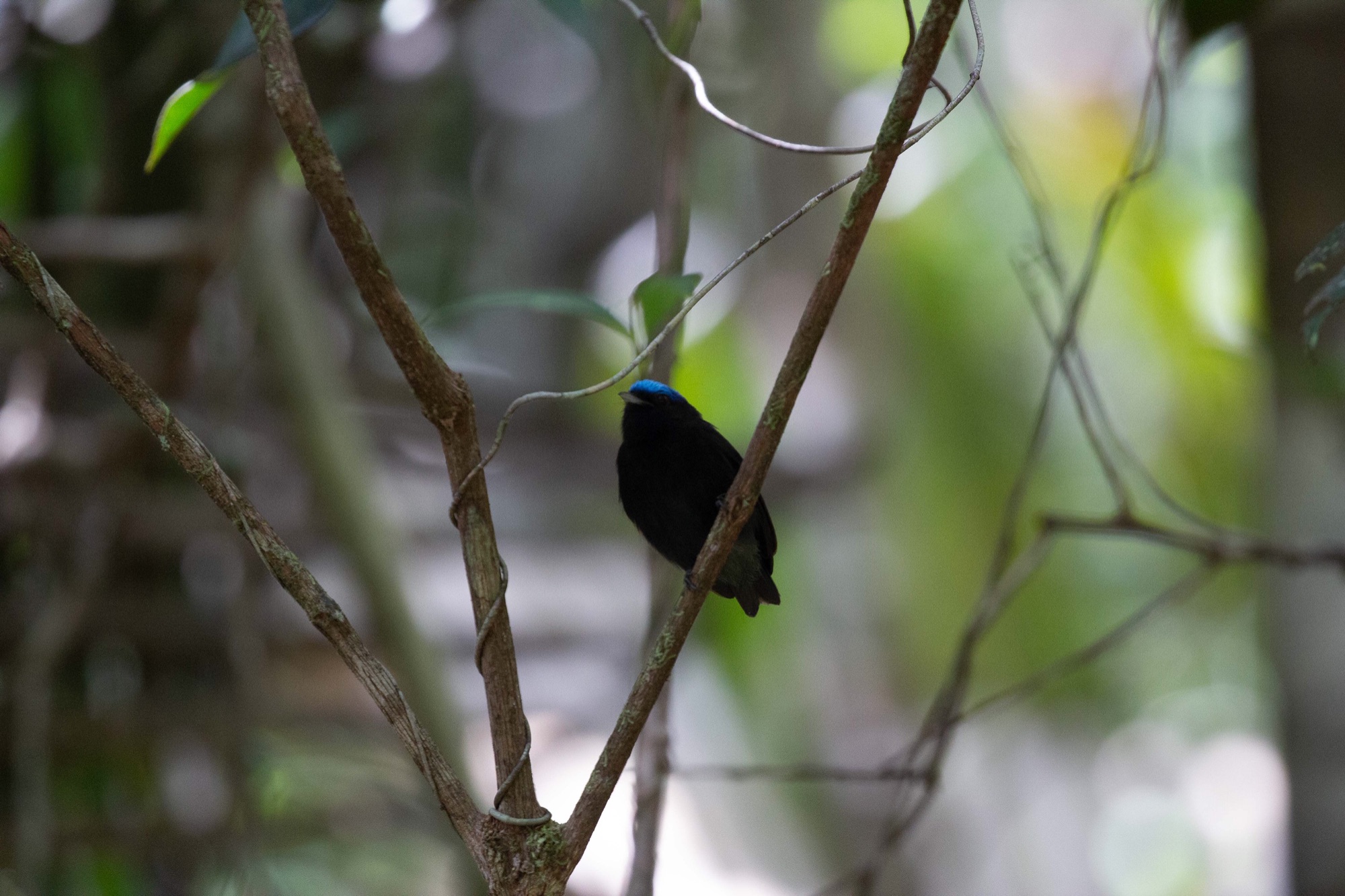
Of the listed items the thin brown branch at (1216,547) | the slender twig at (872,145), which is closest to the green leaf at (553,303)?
the slender twig at (872,145)

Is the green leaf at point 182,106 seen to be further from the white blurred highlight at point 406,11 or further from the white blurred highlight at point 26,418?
the white blurred highlight at point 26,418

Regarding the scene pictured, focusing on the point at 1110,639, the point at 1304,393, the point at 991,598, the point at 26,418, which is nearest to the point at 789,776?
the point at 991,598

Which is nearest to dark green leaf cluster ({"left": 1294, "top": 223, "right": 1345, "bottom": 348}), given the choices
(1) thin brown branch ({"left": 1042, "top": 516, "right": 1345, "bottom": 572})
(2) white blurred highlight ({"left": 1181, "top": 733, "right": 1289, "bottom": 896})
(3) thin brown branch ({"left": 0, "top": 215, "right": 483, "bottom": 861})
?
(1) thin brown branch ({"left": 1042, "top": 516, "right": 1345, "bottom": 572})

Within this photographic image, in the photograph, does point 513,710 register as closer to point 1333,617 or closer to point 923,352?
point 1333,617

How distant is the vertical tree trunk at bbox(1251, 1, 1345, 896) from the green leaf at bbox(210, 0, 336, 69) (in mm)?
2009

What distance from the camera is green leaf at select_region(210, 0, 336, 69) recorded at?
4.79 feet

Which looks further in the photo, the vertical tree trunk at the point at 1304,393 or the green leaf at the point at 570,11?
the vertical tree trunk at the point at 1304,393

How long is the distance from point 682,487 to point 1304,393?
154 centimetres

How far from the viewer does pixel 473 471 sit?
1162 mm

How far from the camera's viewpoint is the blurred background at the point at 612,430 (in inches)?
109

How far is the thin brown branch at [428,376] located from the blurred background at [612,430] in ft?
1.87

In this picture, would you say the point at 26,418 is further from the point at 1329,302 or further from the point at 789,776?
the point at 1329,302

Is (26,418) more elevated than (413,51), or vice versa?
(413,51)

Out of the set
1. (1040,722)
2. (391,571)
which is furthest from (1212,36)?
(1040,722)
